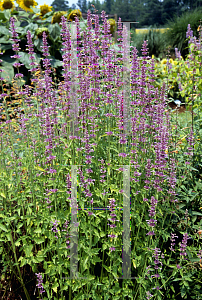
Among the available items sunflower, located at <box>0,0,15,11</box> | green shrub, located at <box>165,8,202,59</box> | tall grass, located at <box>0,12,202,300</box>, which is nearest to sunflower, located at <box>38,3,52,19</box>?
sunflower, located at <box>0,0,15,11</box>

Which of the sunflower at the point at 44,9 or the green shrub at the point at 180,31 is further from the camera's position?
the green shrub at the point at 180,31

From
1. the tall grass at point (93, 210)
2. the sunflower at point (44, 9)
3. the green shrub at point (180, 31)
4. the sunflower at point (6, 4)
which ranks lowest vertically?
the tall grass at point (93, 210)

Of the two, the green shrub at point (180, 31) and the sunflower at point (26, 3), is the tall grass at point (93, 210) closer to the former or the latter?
the sunflower at point (26, 3)

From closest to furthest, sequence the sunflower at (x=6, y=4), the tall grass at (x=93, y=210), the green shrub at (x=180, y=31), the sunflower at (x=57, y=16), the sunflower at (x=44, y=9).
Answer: the tall grass at (x=93, y=210)
the sunflower at (x=57, y=16)
the sunflower at (x=6, y=4)
the sunflower at (x=44, y=9)
the green shrub at (x=180, y=31)

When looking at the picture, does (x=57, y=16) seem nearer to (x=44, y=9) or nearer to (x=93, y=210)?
(x=44, y=9)

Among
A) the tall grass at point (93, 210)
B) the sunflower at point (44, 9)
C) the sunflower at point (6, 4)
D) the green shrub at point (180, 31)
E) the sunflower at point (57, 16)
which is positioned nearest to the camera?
the tall grass at point (93, 210)

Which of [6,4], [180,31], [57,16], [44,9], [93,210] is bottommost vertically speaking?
[93,210]

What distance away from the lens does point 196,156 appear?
3367mm

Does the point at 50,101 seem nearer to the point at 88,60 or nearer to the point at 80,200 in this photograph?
the point at 88,60

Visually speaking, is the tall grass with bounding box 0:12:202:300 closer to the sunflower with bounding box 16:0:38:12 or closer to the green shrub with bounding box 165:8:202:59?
the sunflower with bounding box 16:0:38:12

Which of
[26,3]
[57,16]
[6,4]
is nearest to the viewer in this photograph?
[57,16]

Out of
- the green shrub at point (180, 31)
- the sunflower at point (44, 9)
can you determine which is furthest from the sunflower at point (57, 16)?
the green shrub at point (180, 31)

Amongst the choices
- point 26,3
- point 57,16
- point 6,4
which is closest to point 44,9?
point 26,3

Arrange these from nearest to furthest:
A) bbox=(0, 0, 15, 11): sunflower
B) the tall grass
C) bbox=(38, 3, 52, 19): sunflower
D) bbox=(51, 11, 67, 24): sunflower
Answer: the tall grass → bbox=(51, 11, 67, 24): sunflower → bbox=(0, 0, 15, 11): sunflower → bbox=(38, 3, 52, 19): sunflower
